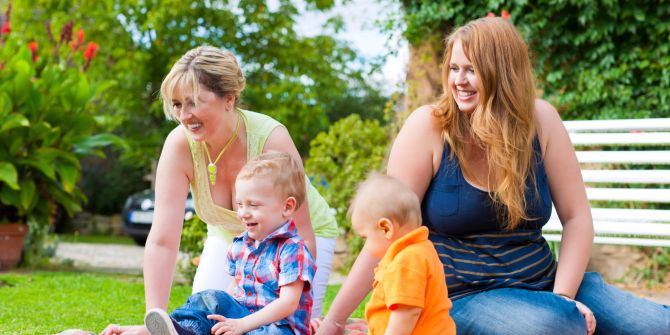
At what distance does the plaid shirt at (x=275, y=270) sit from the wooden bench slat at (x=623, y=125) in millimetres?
2267

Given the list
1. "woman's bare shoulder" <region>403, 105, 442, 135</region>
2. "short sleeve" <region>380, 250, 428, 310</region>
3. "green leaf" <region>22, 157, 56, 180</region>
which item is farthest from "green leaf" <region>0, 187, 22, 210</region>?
"short sleeve" <region>380, 250, 428, 310</region>

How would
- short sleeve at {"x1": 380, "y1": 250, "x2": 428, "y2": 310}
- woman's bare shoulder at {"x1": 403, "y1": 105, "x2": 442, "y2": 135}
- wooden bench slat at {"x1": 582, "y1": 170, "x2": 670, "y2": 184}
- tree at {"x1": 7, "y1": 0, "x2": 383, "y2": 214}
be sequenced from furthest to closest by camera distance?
tree at {"x1": 7, "y1": 0, "x2": 383, "y2": 214}
wooden bench slat at {"x1": 582, "y1": 170, "x2": 670, "y2": 184}
woman's bare shoulder at {"x1": 403, "y1": 105, "x2": 442, "y2": 135}
short sleeve at {"x1": 380, "y1": 250, "x2": 428, "y2": 310}

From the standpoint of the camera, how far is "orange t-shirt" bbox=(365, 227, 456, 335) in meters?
1.96

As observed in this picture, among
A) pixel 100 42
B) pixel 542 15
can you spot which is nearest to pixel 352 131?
pixel 542 15

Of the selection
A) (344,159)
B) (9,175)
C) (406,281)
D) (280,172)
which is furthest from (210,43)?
(406,281)

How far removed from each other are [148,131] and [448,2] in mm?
10491

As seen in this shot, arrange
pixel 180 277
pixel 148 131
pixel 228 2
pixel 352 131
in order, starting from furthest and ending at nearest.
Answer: pixel 148 131, pixel 228 2, pixel 352 131, pixel 180 277

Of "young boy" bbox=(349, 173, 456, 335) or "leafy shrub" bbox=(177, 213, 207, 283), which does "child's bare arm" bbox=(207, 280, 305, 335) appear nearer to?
"young boy" bbox=(349, 173, 456, 335)

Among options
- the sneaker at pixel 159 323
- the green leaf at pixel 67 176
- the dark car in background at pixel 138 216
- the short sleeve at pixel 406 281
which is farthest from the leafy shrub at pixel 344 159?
the dark car in background at pixel 138 216

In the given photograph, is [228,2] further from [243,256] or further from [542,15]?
[243,256]

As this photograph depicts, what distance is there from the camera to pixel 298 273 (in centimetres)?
238

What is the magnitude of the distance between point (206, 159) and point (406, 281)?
44.5 inches

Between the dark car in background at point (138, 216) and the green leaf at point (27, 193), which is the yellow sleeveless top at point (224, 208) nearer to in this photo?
the green leaf at point (27, 193)

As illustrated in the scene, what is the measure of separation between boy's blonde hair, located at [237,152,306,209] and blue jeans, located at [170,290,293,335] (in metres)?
0.36
